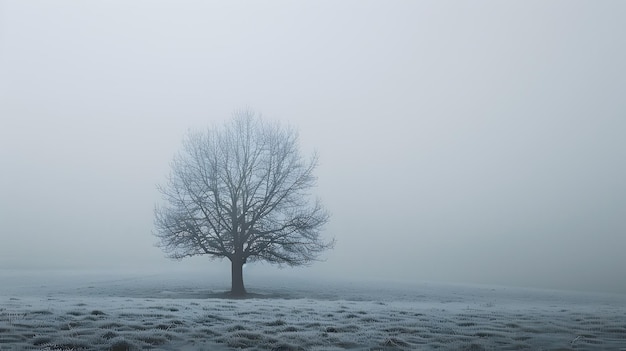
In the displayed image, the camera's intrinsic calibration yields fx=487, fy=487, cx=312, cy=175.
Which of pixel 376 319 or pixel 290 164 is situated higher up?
pixel 290 164

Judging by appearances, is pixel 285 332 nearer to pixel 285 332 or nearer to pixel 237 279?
pixel 285 332

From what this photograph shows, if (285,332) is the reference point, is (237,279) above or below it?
above

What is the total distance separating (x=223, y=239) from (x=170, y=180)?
6.35m

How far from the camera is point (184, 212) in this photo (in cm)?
3566

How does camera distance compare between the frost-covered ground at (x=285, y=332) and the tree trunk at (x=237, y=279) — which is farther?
the tree trunk at (x=237, y=279)

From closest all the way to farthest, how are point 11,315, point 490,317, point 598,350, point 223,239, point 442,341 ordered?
1. point 598,350
2. point 442,341
3. point 11,315
4. point 490,317
5. point 223,239

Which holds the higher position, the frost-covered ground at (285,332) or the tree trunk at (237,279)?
the tree trunk at (237,279)

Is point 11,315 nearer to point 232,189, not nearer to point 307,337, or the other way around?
point 307,337

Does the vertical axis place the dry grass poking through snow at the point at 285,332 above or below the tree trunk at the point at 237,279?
below

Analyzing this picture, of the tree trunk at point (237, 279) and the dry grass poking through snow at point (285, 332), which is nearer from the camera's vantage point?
the dry grass poking through snow at point (285, 332)

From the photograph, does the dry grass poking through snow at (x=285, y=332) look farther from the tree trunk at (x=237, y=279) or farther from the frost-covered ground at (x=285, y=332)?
the tree trunk at (x=237, y=279)

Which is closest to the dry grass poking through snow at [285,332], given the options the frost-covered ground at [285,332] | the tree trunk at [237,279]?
the frost-covered ground at [285,332]

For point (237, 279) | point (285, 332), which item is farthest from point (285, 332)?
point (237, 279)

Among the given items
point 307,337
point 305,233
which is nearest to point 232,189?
point 305,233
